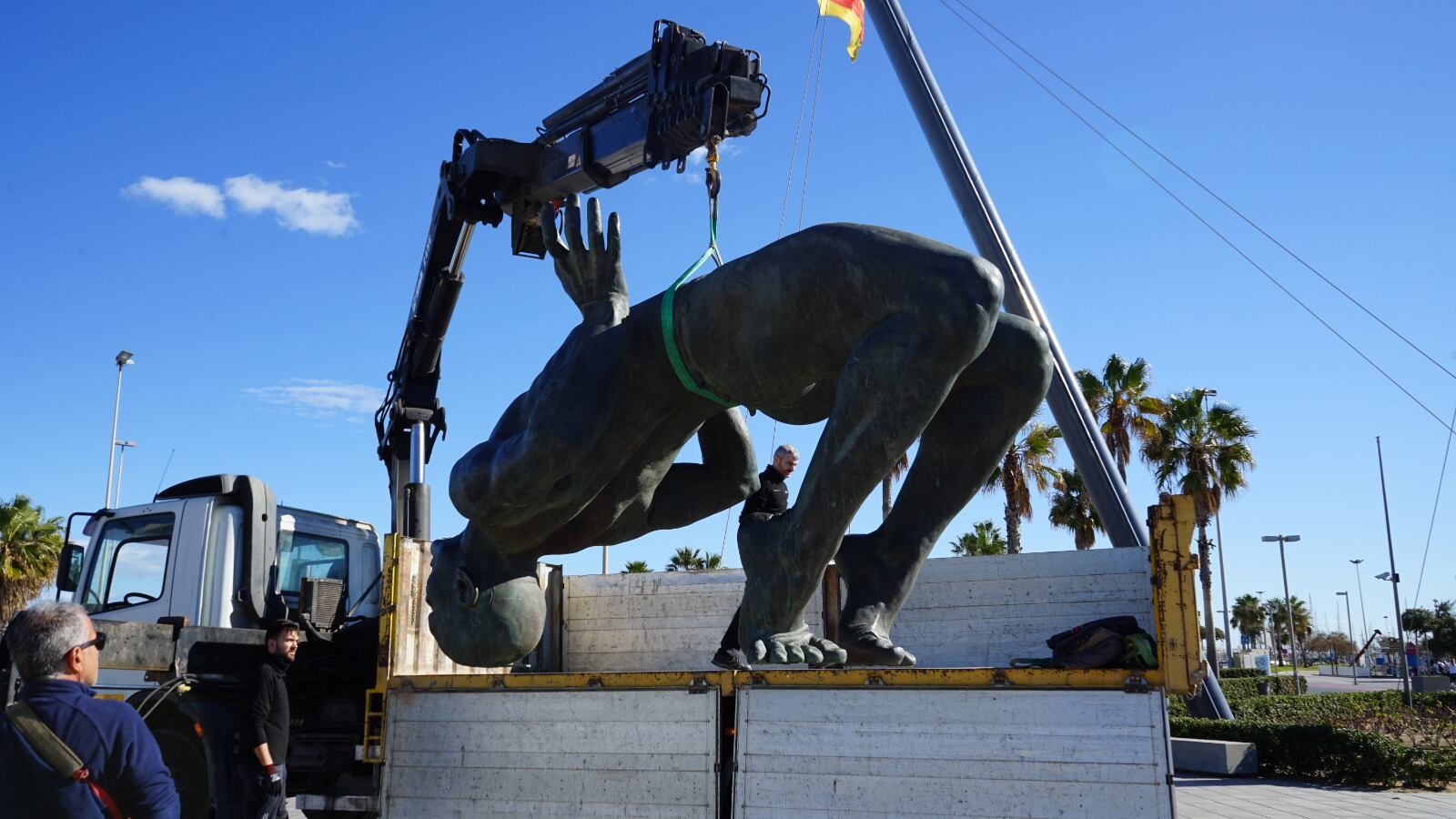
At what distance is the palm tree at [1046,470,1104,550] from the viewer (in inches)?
997

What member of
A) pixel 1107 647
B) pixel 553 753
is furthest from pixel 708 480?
pixel 1107 647

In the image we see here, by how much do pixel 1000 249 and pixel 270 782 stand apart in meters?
7.45

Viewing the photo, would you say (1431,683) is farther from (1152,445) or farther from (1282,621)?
(1282,621)

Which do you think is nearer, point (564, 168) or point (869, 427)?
point (869, 427)

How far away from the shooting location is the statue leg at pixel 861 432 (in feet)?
9.50

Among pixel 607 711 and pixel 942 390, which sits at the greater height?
pixel 942 390

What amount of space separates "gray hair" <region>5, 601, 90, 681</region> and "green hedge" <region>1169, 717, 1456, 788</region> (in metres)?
10.8

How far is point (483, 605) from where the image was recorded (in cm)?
394

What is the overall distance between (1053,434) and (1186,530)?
2084 cm

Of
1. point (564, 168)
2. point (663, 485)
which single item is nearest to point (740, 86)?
point (564, 168)

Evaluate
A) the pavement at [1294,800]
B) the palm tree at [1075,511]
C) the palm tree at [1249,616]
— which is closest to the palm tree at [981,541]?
the palm tree at [1075,511]

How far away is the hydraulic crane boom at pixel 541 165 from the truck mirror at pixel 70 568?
223cm

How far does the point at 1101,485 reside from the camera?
9805mm

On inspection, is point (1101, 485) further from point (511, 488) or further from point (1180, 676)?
point (511, 488)
